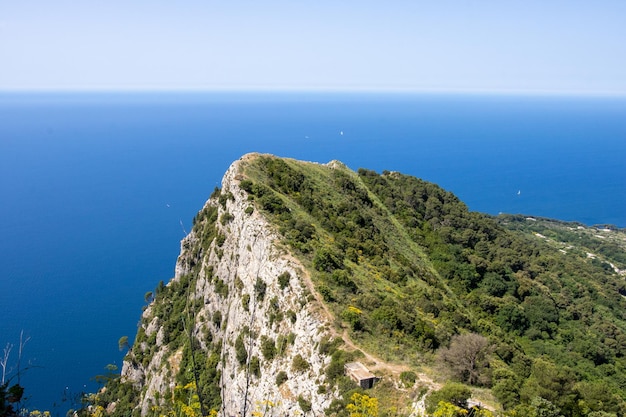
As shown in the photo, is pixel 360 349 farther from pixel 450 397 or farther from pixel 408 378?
pixel 450 397

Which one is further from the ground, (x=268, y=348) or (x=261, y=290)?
(x=261, y=290)

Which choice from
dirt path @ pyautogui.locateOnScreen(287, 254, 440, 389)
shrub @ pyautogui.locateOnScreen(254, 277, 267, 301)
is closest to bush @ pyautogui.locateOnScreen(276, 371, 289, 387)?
dirt path @ pyautogui.locateOnScreen(287, 254, 440, 389)

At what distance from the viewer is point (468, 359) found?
25047mm

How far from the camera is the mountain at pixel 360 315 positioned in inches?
882

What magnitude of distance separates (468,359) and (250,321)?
13.2 meters

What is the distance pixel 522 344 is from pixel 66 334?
76.6 m

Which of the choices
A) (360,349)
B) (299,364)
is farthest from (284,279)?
(360,349)

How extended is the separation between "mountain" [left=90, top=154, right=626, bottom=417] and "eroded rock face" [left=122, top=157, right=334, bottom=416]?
0.14 meters

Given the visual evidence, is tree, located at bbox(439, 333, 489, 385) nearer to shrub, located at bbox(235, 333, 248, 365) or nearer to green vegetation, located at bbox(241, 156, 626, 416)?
green vegetation, located at bbox(241, 156, 626, 416)

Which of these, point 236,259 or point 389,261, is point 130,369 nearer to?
point 236,259

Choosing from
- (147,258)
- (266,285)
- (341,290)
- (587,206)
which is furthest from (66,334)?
(587,206)

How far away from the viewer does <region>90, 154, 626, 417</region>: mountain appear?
22406mm

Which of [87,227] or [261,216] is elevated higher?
[261,216]

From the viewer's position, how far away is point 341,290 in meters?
31.5
